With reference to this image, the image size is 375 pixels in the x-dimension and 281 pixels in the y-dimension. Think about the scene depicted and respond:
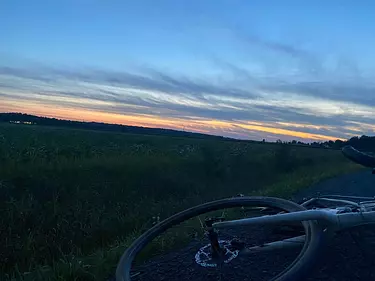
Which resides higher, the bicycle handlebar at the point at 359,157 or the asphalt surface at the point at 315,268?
the bicycle handlebar at the point at 359,157

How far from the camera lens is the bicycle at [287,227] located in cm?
305

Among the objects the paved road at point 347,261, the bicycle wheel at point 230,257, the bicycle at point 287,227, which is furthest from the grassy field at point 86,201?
the paved road at point 347,261

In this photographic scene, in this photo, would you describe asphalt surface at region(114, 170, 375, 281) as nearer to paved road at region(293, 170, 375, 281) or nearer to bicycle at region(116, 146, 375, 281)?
paved road at region(293, 170, 375, 281)

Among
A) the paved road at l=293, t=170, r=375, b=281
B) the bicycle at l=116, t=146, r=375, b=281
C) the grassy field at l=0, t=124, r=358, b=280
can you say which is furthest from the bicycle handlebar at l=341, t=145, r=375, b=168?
the grassy field at l=0, t=124, r=358, b=280

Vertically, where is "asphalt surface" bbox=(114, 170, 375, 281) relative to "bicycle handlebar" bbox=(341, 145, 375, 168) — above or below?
below

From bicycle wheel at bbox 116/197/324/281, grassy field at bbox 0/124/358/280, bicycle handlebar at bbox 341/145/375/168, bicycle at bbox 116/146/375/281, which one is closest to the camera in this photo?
bicycle at bbox 116/146/375/281

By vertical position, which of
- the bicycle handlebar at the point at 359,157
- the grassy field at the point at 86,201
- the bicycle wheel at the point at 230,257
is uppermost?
the bicycle handlebar at the point at 359,157

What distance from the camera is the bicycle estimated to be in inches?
120

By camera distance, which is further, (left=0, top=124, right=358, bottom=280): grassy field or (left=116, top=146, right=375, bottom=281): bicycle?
(left=0, top=124, right=358, bottom=280): grassy field

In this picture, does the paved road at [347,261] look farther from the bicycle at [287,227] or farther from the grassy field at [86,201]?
the grassy field at [86,201]

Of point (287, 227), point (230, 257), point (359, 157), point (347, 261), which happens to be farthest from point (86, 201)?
point (359, 157)

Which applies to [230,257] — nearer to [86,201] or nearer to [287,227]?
[287,227]

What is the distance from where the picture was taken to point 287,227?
14.0 feet

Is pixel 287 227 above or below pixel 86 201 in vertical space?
above
